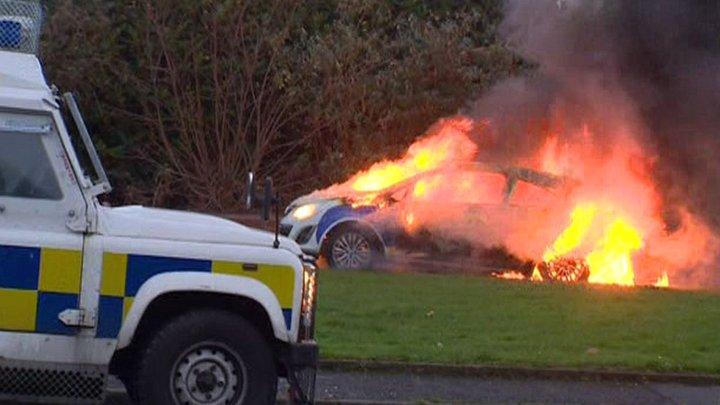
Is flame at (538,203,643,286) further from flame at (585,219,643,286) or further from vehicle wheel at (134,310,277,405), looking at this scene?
vehicle wheel at (134,310,277,405)

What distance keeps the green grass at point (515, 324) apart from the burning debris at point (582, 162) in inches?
62.7

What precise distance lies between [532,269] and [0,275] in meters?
10.5

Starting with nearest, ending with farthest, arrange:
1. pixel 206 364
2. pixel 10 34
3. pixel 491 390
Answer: pixel 206 364 < pixel 10 34 < pixel 491 390

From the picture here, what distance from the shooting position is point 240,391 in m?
8.62

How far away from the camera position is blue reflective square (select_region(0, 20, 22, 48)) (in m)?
8.84

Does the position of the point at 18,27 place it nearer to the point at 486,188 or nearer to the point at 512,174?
the point at 486,188

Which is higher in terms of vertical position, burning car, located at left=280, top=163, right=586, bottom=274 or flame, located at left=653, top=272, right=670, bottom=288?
burning car, located at left=280, top=163, right=586, bottom=274

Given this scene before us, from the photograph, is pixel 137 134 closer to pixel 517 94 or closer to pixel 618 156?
pixel 517 94

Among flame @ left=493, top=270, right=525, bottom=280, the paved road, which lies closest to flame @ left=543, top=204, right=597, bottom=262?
flame @ left=493, top=270, right=525, bottom=280

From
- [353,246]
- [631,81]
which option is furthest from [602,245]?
[631,81]

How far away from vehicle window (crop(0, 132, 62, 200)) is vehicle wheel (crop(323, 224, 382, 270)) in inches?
364

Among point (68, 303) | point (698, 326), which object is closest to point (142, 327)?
point (68, 303)

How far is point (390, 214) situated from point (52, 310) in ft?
31.1

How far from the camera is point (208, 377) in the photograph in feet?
28.3
